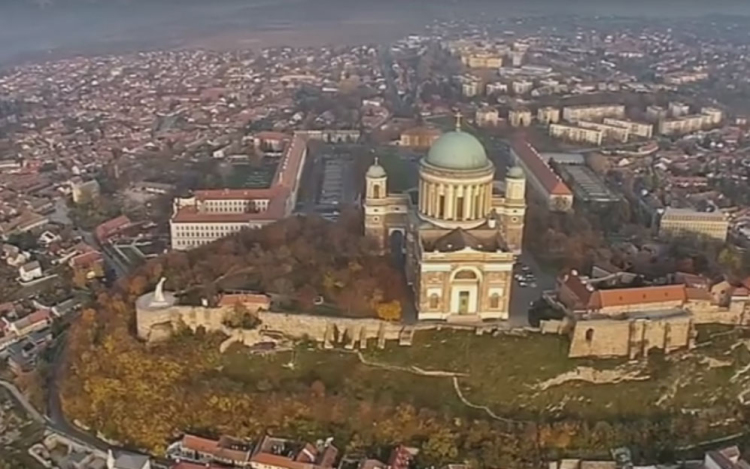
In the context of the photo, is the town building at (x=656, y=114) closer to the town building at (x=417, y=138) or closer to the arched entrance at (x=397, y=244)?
the town building at (x=417, y=138)

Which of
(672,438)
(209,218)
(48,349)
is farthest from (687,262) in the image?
(48,349)

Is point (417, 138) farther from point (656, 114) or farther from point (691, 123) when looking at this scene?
point (691, 123)

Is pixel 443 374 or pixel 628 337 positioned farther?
pixel 628 337

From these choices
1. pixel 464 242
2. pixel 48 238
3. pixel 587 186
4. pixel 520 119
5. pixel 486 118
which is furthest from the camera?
pixel 520 119

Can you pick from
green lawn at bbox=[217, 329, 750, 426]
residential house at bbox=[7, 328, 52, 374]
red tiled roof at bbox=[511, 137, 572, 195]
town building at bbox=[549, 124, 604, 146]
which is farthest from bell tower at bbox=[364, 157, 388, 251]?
town building at bbox=[549, 124, 604, 146]

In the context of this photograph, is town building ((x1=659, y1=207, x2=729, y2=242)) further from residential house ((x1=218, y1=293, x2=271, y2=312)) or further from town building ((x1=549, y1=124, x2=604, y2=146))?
residential house ((x1=218, y1=293, x2=271, y2=312))

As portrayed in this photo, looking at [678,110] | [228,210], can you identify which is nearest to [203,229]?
[228,210]

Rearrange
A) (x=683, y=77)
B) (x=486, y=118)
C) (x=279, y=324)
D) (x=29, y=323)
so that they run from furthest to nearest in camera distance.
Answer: (x=683, y=77), (x=486, y=118), (x=29, y=323), (x=279, y=324)
